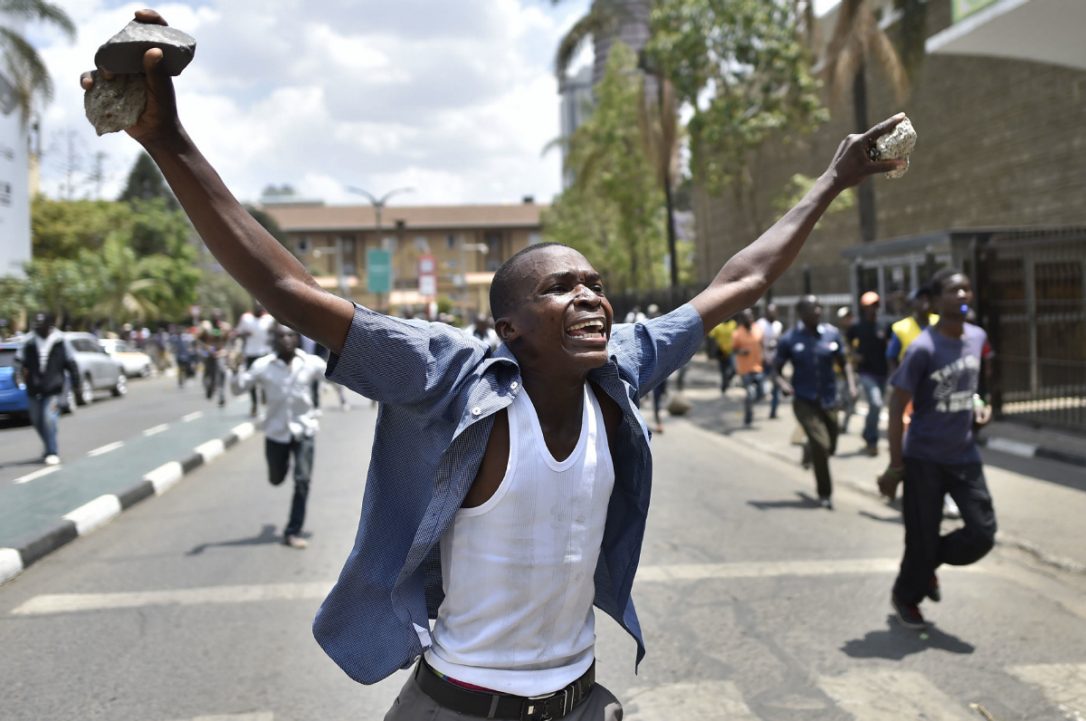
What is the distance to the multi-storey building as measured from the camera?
7556cm

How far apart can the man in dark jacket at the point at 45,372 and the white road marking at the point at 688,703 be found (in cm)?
926

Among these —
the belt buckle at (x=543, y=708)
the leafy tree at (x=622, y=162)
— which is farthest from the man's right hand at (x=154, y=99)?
the leafy tree at (x=622, y=162)

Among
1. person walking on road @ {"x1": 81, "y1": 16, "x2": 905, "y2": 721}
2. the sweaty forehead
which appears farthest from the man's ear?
the sweaty forehead

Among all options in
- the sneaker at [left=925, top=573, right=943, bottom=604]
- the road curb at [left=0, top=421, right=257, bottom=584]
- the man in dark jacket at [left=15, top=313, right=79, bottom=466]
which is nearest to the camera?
the sneaker at [left=925, top=573, right=943, bottom=604]

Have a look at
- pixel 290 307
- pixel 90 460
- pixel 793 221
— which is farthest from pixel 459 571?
pixel 90 460

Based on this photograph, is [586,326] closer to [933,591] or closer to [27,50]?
[933,591]

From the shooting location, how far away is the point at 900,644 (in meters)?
4.82

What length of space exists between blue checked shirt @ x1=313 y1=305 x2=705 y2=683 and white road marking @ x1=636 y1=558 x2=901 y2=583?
400cm

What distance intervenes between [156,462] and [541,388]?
9.99 meters

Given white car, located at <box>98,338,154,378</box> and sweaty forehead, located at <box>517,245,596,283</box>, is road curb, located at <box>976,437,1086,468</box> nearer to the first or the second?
sweaty forehead, located at <box>517,245,596,283</box>

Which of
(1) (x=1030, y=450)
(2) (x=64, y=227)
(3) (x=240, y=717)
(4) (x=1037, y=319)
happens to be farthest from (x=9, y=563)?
(2) (x=64, y=227)

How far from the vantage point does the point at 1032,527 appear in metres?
7.41

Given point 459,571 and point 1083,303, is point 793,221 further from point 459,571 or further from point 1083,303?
point 1083,303

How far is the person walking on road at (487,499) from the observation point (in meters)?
1.93
